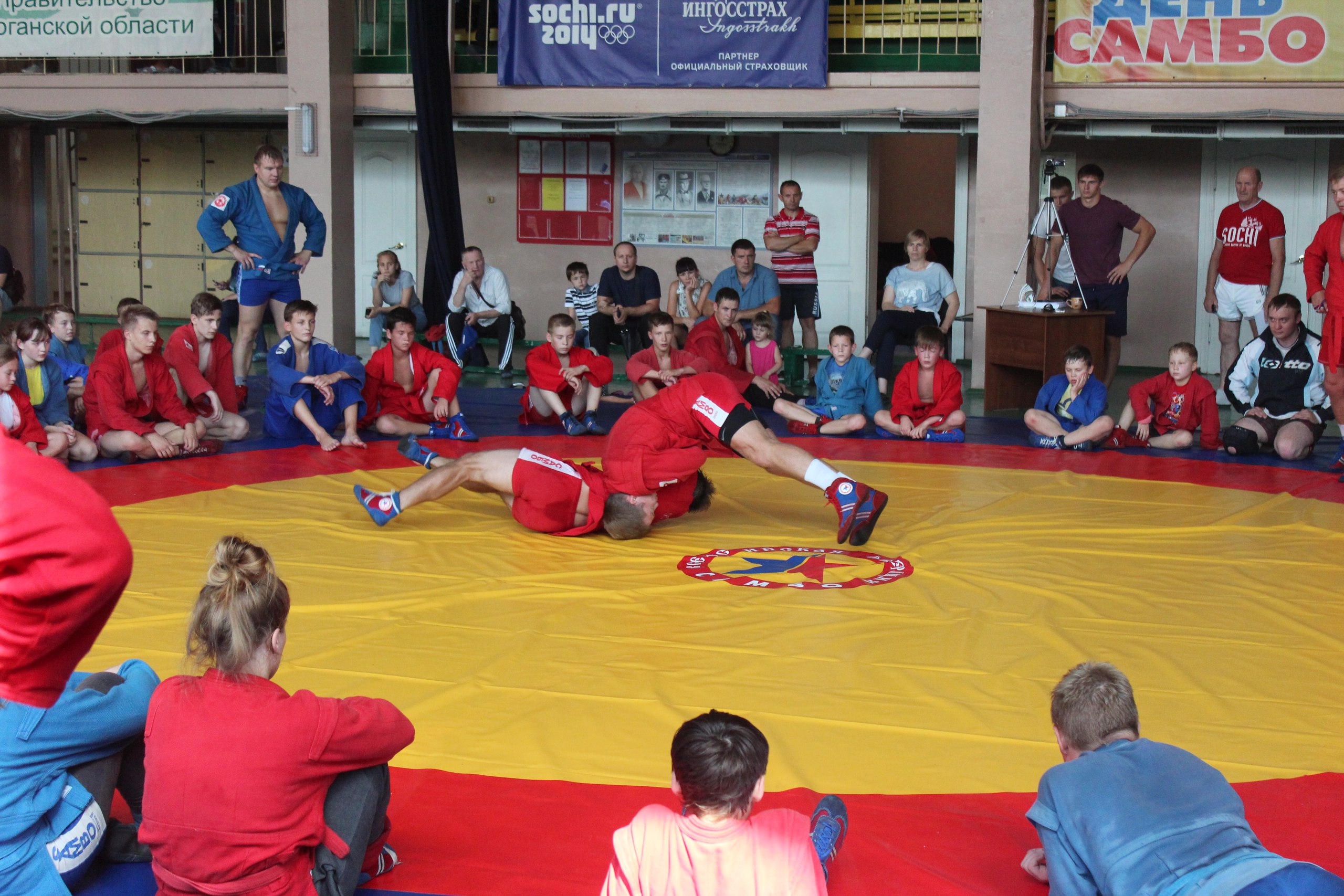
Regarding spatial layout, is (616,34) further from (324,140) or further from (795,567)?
(795,567)

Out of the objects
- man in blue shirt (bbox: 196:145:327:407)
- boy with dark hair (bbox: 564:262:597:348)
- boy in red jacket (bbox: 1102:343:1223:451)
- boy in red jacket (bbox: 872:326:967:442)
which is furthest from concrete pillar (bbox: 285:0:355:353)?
boy in red jacket (bbox: 1102:343:1223:451)

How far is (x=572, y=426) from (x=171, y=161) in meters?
9.18

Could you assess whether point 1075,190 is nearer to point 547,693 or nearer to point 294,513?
A: point 294,513

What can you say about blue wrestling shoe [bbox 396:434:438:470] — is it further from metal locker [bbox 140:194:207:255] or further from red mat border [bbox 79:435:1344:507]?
metal locker [bbox 140:194:207:255]

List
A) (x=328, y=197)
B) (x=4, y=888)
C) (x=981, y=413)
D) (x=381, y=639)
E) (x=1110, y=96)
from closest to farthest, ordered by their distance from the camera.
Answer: (x=4, y=888), (x=381, y=639), (x=981, y=413), (x=1110, y=96), (x=328, y=197)

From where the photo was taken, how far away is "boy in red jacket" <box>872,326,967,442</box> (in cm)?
702

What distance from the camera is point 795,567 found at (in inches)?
172

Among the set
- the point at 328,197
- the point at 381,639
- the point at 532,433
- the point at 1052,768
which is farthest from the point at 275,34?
the point at 1052,768

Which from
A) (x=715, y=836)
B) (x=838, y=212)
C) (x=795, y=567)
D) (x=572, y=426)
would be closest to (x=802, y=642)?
(x=795, y=567)

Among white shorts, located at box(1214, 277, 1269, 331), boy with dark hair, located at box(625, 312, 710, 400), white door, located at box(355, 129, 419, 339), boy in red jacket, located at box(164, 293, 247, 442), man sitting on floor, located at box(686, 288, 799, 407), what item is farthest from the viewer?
white door, located at box(355, 129, 419, 339)

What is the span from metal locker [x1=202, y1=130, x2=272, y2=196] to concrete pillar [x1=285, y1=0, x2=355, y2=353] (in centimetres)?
395

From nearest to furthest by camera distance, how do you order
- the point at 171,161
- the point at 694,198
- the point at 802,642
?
the point at 802,642 → the point at 694,198 → the point at 171,161

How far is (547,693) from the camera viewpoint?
10.3 feet

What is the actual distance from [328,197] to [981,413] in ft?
17.9
